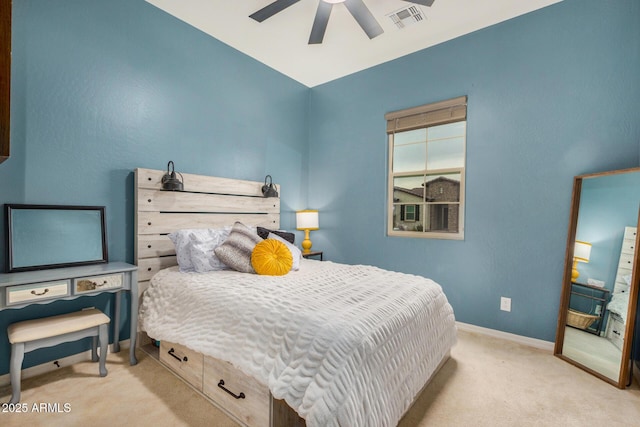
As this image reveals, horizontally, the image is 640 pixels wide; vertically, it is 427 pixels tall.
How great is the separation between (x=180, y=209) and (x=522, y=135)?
3182mm

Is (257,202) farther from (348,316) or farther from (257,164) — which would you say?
(348,316)

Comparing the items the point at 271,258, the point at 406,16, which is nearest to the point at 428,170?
the point at 406,16

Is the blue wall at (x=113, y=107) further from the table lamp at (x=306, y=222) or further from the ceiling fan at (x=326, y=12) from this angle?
the ceiling fan at (x=326, y=12)

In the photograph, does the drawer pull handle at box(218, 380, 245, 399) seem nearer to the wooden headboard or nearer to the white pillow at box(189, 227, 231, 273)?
the white pillow at box(189, 227, 231, 273)

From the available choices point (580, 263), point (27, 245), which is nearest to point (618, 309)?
point (580, 263)

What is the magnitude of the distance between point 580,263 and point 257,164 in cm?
321

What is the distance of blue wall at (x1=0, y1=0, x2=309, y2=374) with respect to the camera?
206 centimetres

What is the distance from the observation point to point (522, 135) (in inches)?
108

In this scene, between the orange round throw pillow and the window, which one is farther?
the window

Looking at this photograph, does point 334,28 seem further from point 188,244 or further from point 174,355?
point 174,355

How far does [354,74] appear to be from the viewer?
385 cm

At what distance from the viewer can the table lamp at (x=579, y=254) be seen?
2.36 meters

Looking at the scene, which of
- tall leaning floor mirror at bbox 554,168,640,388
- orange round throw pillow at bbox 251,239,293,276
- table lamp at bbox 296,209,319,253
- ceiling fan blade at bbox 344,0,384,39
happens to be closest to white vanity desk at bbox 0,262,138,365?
orange round throw pillow at bbox 251,239,293,276

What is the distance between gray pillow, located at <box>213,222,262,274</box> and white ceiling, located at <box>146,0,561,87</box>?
2.02m
